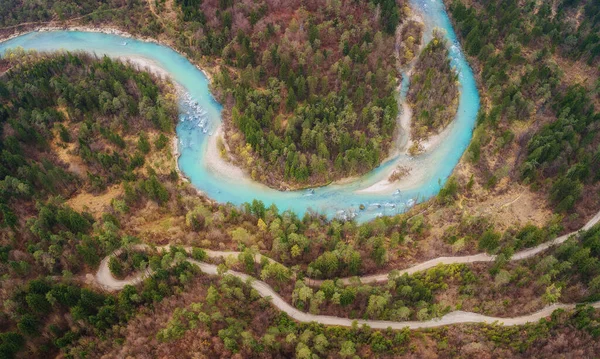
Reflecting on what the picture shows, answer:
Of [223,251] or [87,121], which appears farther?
[87,121]

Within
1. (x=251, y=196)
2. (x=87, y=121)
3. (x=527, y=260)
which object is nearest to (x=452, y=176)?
(x=527, y=260)

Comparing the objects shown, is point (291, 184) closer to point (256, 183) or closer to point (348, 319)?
point (256, 183)

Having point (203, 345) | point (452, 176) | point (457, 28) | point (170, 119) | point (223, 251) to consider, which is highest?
point (457, 28)

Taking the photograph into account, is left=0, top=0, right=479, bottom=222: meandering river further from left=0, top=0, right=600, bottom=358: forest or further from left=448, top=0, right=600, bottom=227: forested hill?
left=448, top=0, right=600, bottom=227: forested hill

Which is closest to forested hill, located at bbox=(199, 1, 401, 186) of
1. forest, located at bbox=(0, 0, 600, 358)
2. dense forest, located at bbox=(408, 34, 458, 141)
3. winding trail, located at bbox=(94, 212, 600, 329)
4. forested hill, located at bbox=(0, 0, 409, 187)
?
forested hill, located at bbox=(0, 0, 409, 187)

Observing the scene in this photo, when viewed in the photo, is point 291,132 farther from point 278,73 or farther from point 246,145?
point 278,73

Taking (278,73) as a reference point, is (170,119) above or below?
below

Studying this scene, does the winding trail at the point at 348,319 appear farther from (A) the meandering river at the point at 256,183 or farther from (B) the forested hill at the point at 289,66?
(B) the forested hill at the point at 289,66
